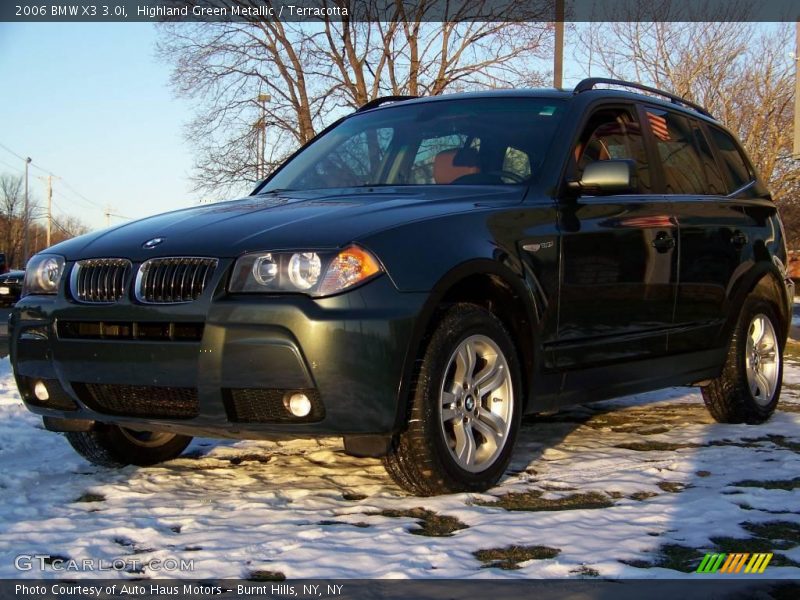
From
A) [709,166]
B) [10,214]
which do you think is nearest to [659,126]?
[709,166]

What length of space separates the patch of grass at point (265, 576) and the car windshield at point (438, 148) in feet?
7.70

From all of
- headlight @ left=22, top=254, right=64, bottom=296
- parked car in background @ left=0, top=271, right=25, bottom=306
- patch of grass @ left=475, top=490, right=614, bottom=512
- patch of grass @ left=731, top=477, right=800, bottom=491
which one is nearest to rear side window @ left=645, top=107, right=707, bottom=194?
patch of grass @ left=731, top=477, right=800, bottom=491

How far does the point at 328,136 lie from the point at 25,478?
8.39 feet

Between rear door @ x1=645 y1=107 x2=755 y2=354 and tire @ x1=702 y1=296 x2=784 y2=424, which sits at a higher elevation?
rear door @ x1=645 y1=107 x2=755 y2=354

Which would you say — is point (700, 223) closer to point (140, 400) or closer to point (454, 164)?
point (454, 164)

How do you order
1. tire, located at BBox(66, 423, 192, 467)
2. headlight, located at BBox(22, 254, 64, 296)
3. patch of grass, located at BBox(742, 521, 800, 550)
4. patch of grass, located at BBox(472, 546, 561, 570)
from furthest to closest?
tire, located at BBox(66, 423, 192, 467), headlight, located at BBox(22, 254, 64, 296), patch of grass, located at BBox(742, 521, 800, 550), patch of grass, located at BBox(472, 546, 561, 570)

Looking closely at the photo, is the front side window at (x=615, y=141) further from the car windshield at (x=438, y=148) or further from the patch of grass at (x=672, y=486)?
the patch of grass at (x=672, y=486)

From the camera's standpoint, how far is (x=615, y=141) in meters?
5.30

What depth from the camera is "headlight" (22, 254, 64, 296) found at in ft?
13.6

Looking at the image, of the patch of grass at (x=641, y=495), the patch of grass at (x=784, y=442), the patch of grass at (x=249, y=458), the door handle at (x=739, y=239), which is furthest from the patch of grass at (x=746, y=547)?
the door handle at (x=739, y=239)

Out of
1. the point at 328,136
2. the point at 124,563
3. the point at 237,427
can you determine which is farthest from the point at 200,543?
the point at 328,136

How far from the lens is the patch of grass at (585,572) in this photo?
9.27 feet

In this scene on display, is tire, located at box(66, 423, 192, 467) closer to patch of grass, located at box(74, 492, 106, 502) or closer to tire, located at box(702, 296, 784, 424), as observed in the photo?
patch of grass, located at box(74, 492, 106, 502)

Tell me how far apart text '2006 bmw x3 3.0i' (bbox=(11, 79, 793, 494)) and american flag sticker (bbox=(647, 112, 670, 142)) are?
0.07ft
